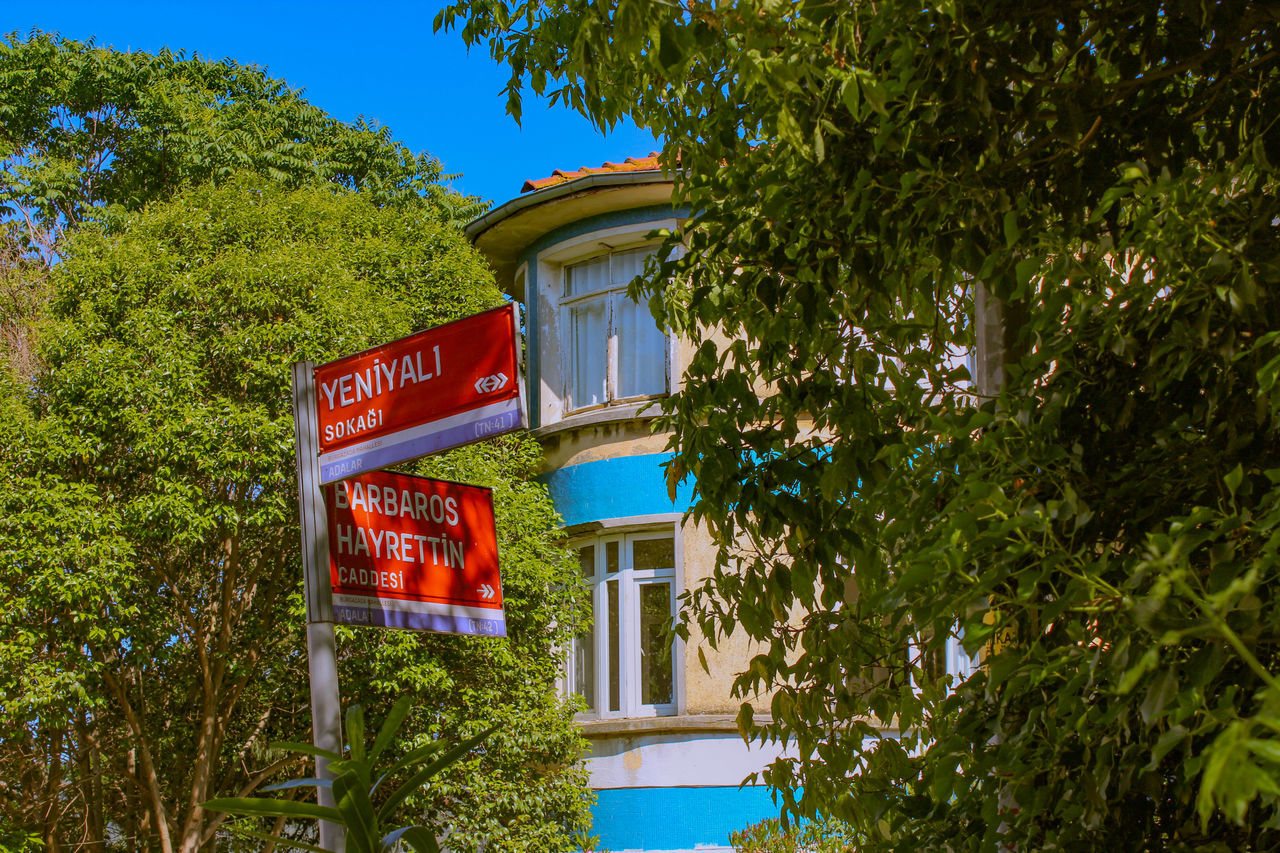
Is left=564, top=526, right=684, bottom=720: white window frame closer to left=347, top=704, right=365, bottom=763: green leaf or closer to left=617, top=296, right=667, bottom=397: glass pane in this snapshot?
left=617, top=296, right=667, bottom=397: glass pane

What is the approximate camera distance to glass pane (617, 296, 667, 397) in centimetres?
1547

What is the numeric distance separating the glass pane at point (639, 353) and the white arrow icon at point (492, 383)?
1067cm

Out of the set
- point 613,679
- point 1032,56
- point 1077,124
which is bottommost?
point 613,679

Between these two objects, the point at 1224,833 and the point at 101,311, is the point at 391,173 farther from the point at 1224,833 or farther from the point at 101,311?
the point at 1224,833

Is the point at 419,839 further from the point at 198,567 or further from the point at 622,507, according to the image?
the point at 622,507

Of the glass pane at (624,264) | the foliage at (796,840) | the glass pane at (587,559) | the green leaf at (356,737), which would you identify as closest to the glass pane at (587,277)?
the glass pane at (624,264)

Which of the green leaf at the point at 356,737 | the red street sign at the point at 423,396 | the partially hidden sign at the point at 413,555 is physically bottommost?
the green leaf at the point at 356,737

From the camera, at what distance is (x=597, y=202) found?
51.2ft

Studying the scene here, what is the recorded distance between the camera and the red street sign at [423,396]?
4.65m

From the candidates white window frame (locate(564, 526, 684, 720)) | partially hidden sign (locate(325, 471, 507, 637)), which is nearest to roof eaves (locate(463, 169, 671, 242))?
white window frame (locate(564, 526, 684, 720))

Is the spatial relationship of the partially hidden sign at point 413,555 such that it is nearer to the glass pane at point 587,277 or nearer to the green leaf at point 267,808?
the green leaf at point 267,808

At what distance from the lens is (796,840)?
1161 centimetres

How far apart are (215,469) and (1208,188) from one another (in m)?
9.16

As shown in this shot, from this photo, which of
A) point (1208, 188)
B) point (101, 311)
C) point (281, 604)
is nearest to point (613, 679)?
point (281, 604)
